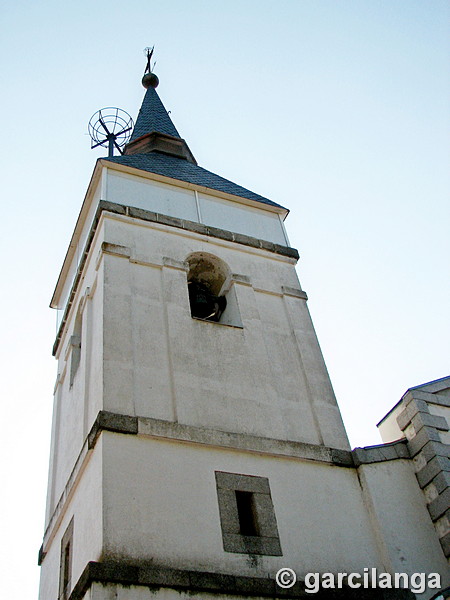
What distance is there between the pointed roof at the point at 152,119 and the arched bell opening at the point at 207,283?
7.66 m

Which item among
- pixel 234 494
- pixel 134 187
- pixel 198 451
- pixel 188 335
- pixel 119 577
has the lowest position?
pixel 119 577

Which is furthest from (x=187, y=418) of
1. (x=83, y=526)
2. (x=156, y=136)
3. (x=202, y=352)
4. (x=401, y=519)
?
(x=156, y=136)

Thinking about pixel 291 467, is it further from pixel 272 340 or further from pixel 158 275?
pixel 158 275

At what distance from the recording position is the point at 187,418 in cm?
1041

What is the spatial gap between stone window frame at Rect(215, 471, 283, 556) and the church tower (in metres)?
0.02

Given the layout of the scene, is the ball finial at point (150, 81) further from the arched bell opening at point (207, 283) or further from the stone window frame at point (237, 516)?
the stone window frame at point (237, 516)

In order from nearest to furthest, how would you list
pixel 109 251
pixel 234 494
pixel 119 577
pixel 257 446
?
pixel 119 577 < pixel 234 494 < pixel 257 446 < pixel 109 251

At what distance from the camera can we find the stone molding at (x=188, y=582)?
26.1ft

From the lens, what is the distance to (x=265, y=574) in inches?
351

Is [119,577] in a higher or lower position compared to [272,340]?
lower

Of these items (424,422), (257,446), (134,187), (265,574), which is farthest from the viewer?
(134,187)

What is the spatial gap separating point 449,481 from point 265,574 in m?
3.21

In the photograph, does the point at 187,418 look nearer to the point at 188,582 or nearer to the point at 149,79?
the point at 188,582

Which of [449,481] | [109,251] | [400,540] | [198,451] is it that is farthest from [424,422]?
[109,251]
